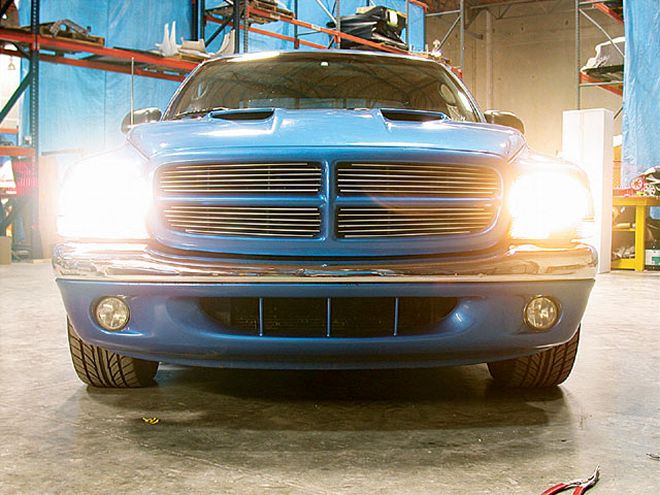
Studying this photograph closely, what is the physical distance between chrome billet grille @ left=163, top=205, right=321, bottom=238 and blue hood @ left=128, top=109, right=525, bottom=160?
0.59ft

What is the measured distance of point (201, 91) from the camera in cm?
354

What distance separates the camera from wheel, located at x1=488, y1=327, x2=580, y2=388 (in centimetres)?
273

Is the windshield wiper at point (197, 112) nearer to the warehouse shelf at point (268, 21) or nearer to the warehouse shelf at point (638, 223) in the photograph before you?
the warehouse shelf at point (638, 223)

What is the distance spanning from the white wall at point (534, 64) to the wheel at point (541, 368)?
21533 millimetres

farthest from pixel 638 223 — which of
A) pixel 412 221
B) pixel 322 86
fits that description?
pixel 412 221

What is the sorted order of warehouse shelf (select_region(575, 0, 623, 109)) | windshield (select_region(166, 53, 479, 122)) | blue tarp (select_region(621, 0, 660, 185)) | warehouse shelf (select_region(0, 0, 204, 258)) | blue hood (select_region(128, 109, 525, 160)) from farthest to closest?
warehouse shelf (select_region(575, 0, 623, 109)) < blue tarp (select_region(621, 0, 660, 185)) < warehouse shelf (select_region(0, 0, 204, 258)) < windshield (select_region(166, 53, 479, 122)) < blue hood (select_region(128, 109, 525, 160))

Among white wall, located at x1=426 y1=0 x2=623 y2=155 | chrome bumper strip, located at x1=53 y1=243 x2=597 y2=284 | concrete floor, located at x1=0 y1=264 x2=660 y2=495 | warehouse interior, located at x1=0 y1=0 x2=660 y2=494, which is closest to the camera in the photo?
concrete floor, located at x1=0 y1=264 x2=660 y2=495

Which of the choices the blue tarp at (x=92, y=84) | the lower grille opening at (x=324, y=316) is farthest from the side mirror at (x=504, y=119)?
the blue tarp at (x=92, y=84)

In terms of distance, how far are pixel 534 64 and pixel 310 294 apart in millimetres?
23684

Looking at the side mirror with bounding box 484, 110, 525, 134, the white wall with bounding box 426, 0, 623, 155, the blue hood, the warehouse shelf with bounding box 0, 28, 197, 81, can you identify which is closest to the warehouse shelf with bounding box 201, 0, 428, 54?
the warehouse shelf with bounding box 0, 28, 197, 81

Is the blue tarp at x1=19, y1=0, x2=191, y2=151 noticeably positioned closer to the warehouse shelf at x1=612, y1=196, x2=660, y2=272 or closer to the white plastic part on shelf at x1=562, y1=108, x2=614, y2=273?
the white plastic part on shelf at x1=562, y1=108, x2=614, y2=273

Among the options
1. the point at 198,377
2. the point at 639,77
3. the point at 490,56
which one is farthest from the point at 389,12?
the point at 490,56

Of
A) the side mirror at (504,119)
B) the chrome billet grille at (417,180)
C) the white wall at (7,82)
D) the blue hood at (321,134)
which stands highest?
the white wall at (7,82)

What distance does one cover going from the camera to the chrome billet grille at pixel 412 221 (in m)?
2.30
